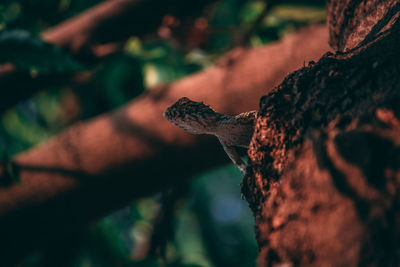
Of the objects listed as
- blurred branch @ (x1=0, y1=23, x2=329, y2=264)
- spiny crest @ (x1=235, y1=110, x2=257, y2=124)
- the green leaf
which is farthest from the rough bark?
the green leaf

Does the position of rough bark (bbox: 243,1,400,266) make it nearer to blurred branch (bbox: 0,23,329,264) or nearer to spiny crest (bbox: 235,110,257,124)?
spiny crest (bbox: 235,110,257,124)

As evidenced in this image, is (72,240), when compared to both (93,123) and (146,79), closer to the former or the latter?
(93,123)

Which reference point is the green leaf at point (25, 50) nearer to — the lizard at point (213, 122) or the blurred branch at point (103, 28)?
the blurred branch at point (103, 28)

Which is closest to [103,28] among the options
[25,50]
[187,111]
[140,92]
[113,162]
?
[140,92]

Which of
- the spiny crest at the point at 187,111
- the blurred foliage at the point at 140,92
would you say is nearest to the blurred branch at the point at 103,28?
the blurred foliage at the point at 140,92

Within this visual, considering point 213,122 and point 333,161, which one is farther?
point 213,122

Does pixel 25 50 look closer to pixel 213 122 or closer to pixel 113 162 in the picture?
pixel 113 162

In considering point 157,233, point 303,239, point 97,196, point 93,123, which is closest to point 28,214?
point 97,196

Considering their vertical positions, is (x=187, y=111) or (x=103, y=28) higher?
(x=103, y=28)
